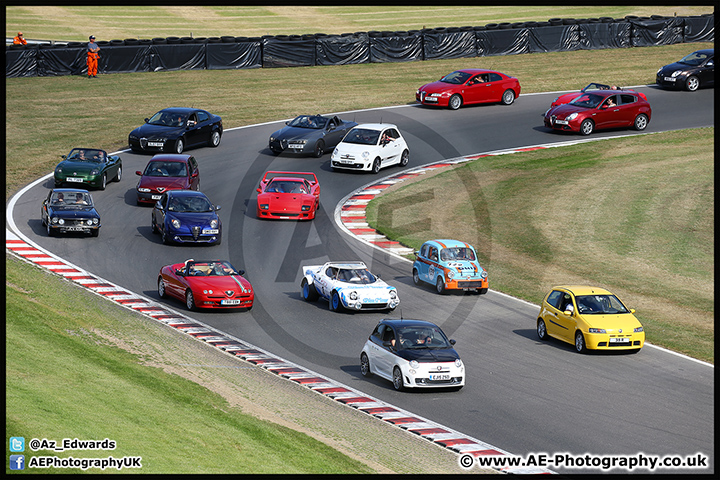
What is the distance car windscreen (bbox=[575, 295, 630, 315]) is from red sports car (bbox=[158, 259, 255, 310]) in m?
8.77

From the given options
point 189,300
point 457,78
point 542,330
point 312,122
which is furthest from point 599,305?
point 457,78

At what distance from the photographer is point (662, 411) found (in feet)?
56.7

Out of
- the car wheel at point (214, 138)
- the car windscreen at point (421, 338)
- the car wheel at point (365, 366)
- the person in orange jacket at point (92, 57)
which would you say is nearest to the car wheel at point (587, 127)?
the car wheel at point (214, 138)

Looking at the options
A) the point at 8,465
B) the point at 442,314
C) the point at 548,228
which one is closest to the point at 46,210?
the point at 442,314

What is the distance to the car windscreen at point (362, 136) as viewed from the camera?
39094 millimetres

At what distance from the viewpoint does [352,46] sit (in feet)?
189

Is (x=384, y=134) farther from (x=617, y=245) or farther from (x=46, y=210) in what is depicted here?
(x=46, y=210)

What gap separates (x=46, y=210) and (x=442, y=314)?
14.5m

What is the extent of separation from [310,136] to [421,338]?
2197 centimetres

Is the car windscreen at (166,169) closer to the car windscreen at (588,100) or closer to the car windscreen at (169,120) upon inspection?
the car windscreen at (169,120)

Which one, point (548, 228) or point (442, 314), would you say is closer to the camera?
point (442, 314)

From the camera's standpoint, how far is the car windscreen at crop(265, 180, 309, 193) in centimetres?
3353

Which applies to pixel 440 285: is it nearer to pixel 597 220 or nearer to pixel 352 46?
pixel 597 220

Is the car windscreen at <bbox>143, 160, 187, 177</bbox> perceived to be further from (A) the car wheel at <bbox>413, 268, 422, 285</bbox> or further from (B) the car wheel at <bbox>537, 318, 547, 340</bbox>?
(B) the car wheel at <bbox>537, 318, 547, 340</bbox>
